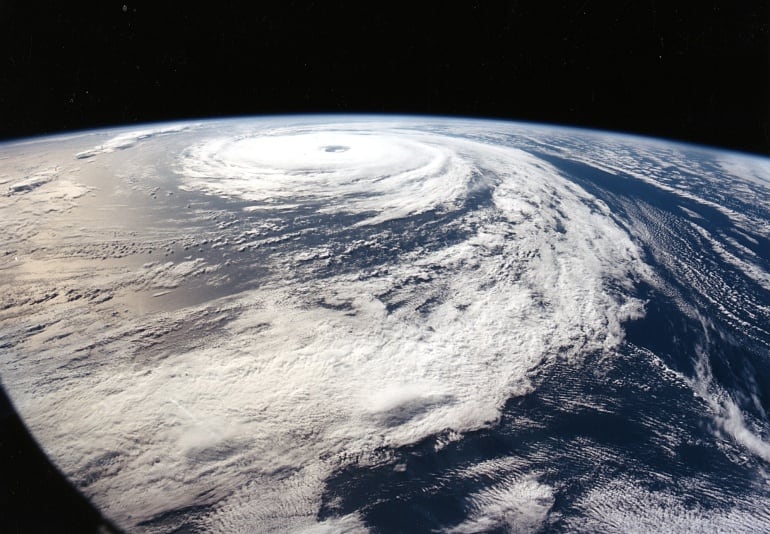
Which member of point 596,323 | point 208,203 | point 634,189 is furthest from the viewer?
point 634,189

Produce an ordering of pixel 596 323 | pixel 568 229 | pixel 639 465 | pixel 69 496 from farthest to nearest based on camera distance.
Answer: pixel 568 229
pixel 596 323
pixel 639 465
pixel 69 496

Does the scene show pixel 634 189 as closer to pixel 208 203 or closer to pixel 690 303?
pixel 690 303

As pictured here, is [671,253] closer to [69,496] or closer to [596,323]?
[596,323]

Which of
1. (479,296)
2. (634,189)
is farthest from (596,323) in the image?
(634,189)

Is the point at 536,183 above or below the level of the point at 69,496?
above

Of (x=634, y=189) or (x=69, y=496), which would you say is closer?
(x=69, y=496)

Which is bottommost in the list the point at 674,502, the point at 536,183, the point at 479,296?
the point at 674,502
